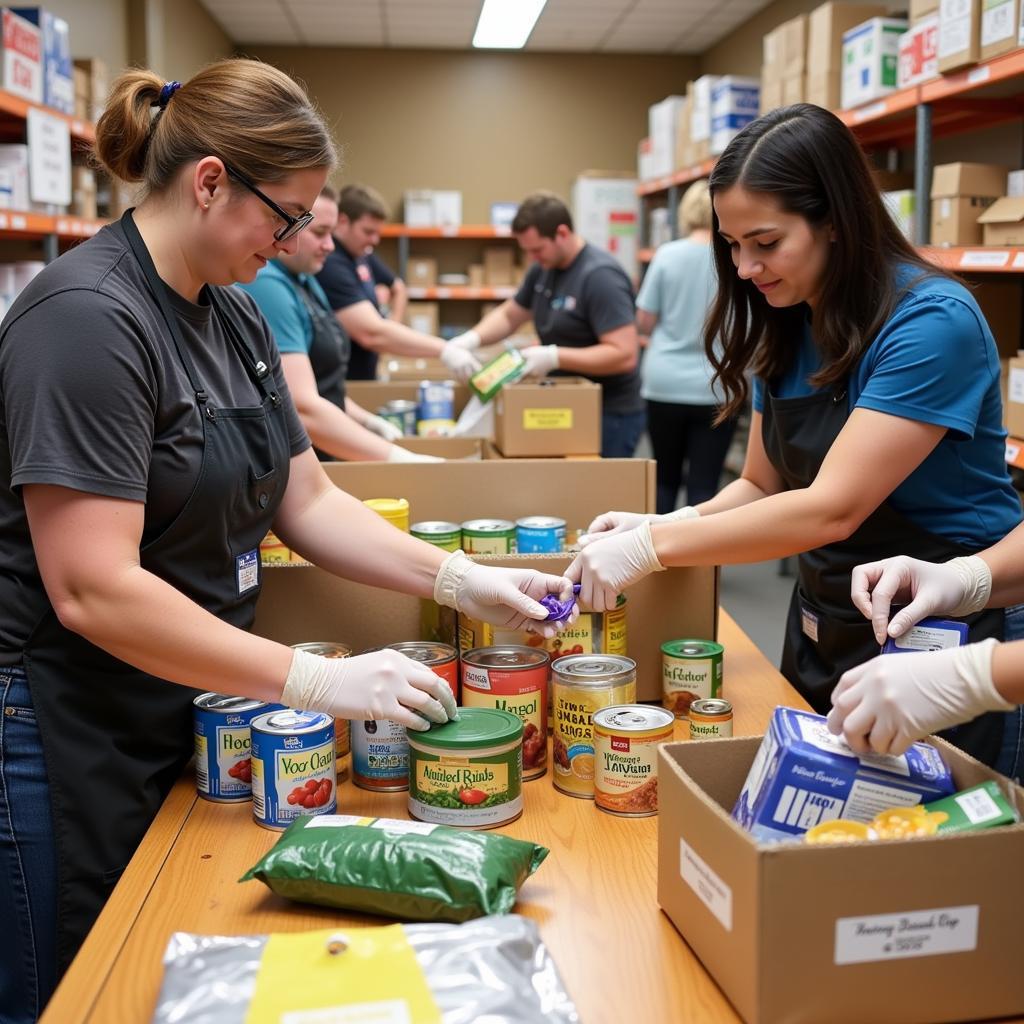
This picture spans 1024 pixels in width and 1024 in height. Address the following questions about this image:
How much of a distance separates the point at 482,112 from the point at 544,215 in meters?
5.49

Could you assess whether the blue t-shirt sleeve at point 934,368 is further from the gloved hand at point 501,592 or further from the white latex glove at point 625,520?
the gloved hand at point 501,592

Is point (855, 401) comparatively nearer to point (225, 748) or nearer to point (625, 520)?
point (625, 520)

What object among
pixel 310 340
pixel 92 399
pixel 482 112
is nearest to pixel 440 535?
pixel 92 399

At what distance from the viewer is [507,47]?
9.42m

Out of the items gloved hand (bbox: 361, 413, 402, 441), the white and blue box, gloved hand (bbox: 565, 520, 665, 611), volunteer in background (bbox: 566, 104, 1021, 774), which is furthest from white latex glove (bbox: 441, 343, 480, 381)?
the white and blue box

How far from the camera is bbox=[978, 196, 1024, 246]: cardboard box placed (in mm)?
3436

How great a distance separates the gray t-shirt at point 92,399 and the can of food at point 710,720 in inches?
31.3

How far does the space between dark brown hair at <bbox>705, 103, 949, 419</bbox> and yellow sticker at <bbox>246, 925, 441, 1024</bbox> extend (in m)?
1.29

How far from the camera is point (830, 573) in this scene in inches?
81.0

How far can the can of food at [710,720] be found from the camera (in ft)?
5.24

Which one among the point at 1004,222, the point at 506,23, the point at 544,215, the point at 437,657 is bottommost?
the point at 437,657

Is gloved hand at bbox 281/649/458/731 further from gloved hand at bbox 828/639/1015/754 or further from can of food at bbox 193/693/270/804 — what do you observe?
gloved hand at bbox 828/639/1015/754

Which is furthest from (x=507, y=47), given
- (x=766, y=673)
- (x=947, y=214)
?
(x=766, y=673)

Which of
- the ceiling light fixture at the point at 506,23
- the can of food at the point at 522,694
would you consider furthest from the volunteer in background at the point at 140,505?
the ceiling light fixture at the point at 506,23
